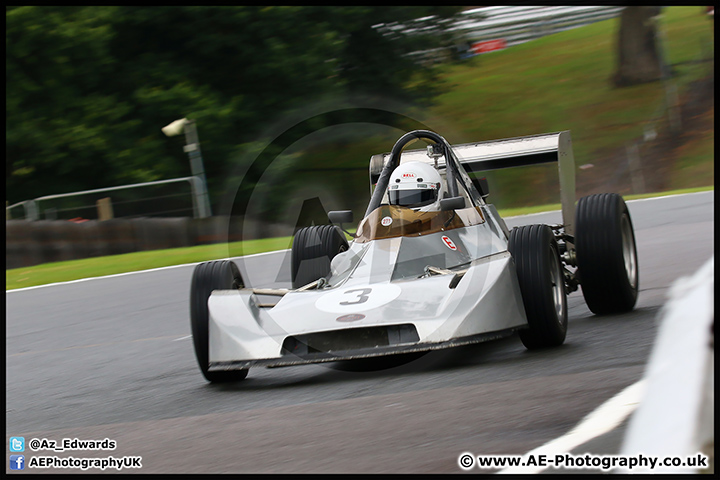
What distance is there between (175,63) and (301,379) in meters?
22.4

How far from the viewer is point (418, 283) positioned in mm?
5914

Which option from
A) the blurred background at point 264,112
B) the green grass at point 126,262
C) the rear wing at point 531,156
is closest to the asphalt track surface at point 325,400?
the rear wing at point 531,156

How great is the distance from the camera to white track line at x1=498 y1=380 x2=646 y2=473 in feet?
11.9

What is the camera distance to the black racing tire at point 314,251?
308 inches

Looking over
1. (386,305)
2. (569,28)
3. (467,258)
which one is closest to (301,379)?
(386,305)

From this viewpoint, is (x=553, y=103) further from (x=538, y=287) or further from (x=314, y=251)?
(x=538, y=287)

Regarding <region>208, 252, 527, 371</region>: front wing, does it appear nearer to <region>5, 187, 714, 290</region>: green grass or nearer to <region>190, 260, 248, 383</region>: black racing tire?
<region>190, 260, 248, 383</region>: black racing tire

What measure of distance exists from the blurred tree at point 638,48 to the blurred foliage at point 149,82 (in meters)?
9.96

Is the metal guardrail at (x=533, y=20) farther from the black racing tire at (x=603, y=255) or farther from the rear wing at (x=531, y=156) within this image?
the black racing tire at (x=603, y=255)

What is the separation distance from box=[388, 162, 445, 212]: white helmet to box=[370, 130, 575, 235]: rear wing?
40.1 inches

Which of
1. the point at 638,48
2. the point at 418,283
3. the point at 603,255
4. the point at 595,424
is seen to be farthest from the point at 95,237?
the point at 638,48

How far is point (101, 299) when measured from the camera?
12117 millimetres

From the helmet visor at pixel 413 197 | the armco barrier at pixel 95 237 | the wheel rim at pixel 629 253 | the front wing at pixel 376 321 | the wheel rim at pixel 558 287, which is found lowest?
the armco barrier at pixel 95 237

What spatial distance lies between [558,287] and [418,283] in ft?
3.44
